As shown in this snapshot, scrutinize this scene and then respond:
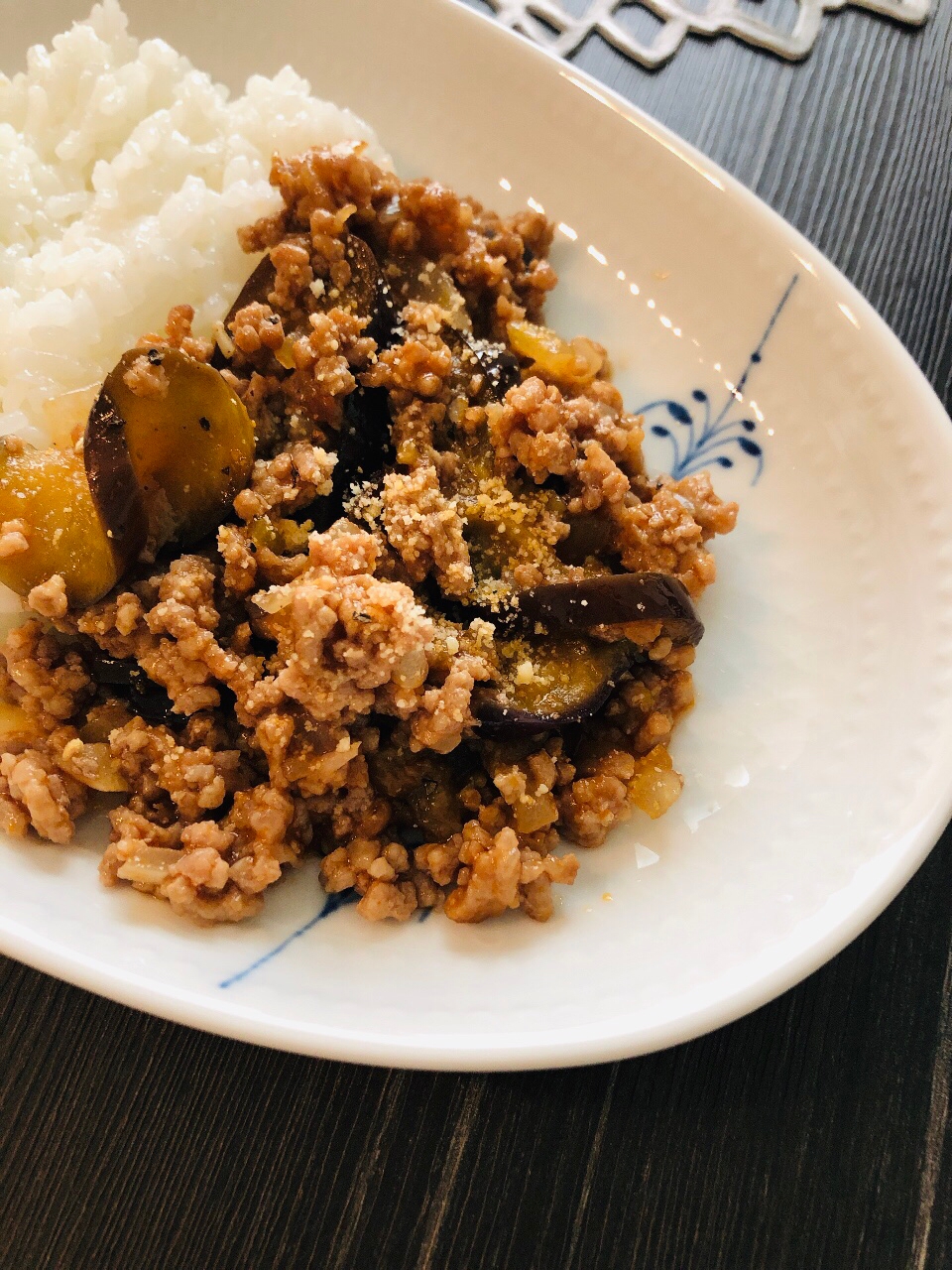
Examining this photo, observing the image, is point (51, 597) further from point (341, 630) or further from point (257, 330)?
point (257, 330)

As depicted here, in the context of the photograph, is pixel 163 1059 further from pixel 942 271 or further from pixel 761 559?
pixel 942 271

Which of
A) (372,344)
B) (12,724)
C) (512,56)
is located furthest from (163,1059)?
(512,56)

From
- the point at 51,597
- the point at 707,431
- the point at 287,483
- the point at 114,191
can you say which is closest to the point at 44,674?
the point at 51,597

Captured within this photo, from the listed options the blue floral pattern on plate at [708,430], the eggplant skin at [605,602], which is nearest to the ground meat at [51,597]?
the eggplant skin at [605,602]

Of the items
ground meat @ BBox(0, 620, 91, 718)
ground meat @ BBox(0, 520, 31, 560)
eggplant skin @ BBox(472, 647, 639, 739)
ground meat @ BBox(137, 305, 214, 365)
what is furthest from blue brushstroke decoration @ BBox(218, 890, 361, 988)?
ground meat @ BBox(137, 305, 214, 365)

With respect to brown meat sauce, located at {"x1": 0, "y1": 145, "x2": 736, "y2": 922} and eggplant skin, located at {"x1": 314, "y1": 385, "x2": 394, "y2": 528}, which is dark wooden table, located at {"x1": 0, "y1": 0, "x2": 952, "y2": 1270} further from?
eggplant skin, located at {"x1": 314, "y1": 385, "x2": 394, "y2": 528}

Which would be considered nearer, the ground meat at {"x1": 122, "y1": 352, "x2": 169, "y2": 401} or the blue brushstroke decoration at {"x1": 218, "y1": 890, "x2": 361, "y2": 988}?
the blue brushstroke decoration at {"x1": 218, "y1": 890, "x2": 361, "y2": 988}

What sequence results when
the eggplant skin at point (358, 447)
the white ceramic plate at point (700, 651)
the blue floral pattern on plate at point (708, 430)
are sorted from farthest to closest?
the blue floral pattern on plate at point (708, 430) < the eggplant skin at point (358, 447) < the white ceramic plate at point (700, 651)

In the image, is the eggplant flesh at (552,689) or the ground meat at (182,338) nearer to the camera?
the eggplant flesh at (552,689)

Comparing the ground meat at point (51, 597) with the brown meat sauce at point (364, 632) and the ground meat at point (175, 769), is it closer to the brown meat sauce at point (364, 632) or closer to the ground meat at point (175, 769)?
the brown meat sauce at point (364, 632)
